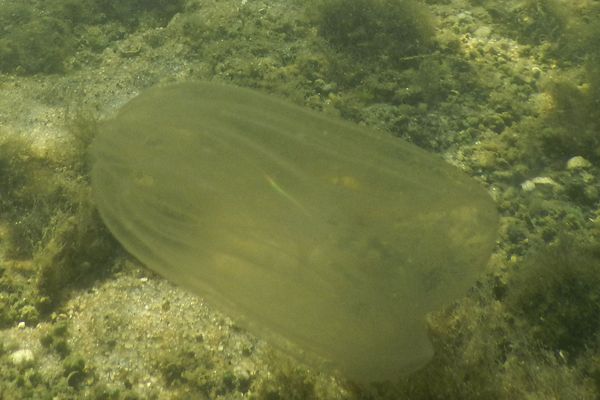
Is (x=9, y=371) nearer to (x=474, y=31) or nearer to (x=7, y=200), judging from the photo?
(x=7, y=200)

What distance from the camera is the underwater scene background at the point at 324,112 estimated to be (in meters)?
3.07

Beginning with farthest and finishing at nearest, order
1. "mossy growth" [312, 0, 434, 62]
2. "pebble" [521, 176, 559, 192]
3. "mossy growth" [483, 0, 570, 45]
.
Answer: "mossy growth" [483, 0, 570, 45], "mossy growth" [312, 0, 434, 62], "pebble" [521, 176, 559, 192]

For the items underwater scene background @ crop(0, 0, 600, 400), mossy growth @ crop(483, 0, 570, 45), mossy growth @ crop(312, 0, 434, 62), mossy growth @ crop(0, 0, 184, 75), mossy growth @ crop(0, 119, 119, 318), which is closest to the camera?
underwater scene background @ crop(0, 0, 600, 400)

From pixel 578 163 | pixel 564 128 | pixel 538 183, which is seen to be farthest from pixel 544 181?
pixel 564 128

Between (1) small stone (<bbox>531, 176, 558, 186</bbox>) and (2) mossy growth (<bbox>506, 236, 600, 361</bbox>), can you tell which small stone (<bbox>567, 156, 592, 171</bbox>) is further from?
(2) mossy growth (<bbox>506, 236, 600, 361</bbox>)

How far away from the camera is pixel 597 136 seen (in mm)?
4164

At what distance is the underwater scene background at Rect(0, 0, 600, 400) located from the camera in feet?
10.1

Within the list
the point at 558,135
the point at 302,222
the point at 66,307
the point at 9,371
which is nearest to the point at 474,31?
the point at 558,135

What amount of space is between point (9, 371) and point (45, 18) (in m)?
4.76

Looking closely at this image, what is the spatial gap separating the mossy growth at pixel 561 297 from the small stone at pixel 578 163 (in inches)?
35.2

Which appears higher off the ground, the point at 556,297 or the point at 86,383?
the point at 556,297

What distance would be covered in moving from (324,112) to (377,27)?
1499 mm

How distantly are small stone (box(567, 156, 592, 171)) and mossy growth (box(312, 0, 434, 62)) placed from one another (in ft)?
6.14

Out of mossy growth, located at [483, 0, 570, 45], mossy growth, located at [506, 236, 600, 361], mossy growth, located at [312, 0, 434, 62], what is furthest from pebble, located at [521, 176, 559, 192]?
mossy growth, located at [483, 0, 570, 45]
